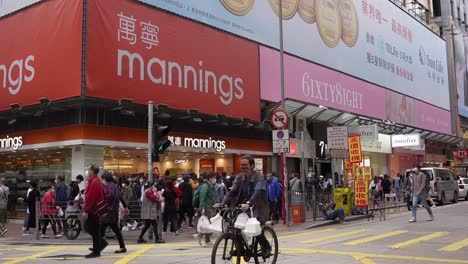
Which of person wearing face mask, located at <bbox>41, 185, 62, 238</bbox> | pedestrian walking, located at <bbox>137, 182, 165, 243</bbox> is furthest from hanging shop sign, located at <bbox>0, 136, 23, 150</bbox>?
pedestrian walking, located at <bbox>137, 182, 165, 243</bbox>

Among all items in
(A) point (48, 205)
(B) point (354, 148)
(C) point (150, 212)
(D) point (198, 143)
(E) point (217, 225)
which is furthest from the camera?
(D) point (198, 143)

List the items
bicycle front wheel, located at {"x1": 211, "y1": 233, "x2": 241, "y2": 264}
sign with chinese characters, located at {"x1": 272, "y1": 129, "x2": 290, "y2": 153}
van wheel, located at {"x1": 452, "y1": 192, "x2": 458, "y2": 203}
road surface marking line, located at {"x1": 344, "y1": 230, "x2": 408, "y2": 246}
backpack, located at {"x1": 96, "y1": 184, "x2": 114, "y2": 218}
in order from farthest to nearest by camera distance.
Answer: van wheel, located at {"x1": 452, "y1": 192, "x2": 458, "y2": 203} < sign with chinese characters, located at {"x1": 272, "y1": 129, "x2": 290, "y2": 153} < road surface marking line, located at {"x1": 344, "y1": 230, "x2": 408, "y2": 246} < backpack, located at {"x1": 96, "y1": 184, "x2": 114, "y2": 218} < bicycle front wheel, located at {"x1": 211, "y1": 233, "x2": 241, "y2": 264}

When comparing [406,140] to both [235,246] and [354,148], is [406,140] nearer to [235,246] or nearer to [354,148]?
[354,148]

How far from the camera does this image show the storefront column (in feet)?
59.1

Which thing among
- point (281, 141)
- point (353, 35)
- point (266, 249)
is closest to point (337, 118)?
point (353, 35)

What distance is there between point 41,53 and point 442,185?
19.2 meters

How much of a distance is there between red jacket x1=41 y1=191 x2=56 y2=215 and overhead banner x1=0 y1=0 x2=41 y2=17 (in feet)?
29.6

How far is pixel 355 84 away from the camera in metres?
35.6

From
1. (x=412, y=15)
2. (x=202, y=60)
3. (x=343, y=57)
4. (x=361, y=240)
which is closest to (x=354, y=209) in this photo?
(x=361, y=240)

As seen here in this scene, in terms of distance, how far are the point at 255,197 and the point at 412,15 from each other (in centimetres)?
4660

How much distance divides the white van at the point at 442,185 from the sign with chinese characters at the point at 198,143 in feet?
30.9

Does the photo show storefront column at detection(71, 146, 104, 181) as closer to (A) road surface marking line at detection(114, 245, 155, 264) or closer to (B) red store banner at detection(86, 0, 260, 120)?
(B) red store banner at detection(86, 0, 260, 120)

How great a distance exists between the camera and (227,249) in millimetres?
7320

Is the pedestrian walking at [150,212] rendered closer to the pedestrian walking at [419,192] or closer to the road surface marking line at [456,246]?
the road surface marking line at [456,246]
